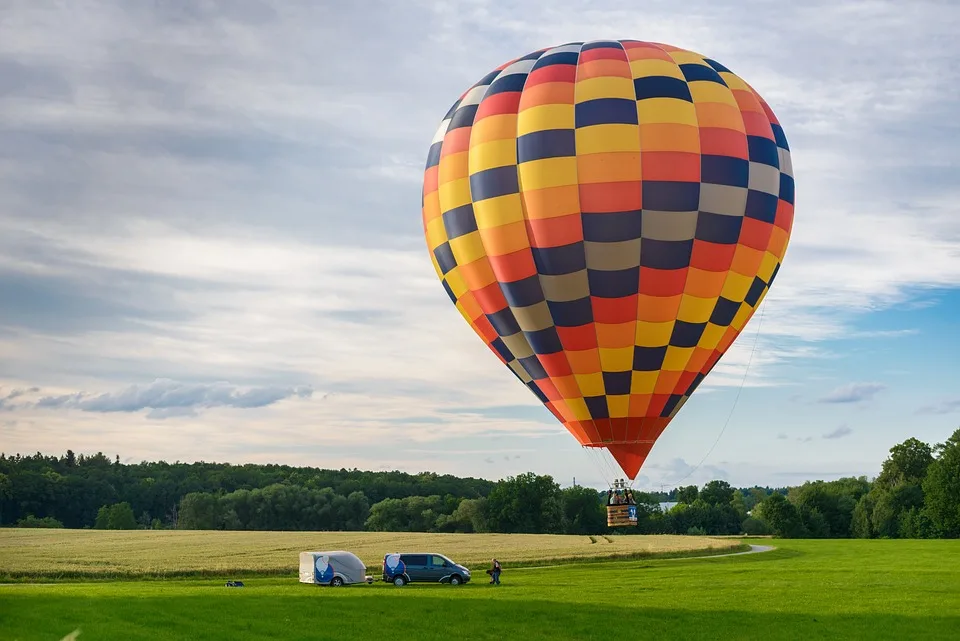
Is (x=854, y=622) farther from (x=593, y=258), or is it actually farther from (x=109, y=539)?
(x=109, y=539)

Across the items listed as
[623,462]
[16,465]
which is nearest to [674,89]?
[623,462]

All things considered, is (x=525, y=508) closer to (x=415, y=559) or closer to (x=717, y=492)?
(x=717, y=492)

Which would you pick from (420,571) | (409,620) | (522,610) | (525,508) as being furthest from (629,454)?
(525,508)

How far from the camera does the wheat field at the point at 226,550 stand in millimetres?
47125

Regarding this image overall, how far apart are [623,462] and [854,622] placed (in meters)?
8.16

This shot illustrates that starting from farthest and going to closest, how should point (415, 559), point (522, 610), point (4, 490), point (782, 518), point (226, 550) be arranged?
1. point (4, 490)
2. point (782, 518)
3. point (226, 550)
4. point (415, 559)
5. point (522, 610)

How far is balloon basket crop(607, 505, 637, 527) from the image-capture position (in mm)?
31141

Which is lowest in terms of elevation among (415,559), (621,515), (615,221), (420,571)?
(420,571)

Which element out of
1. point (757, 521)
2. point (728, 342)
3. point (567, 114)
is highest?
point (567, 114)

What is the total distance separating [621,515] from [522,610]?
15.9 feet

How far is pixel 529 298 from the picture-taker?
105ft

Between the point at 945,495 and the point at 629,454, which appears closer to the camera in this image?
the point at 629,454

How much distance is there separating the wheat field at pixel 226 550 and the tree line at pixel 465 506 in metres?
31.9

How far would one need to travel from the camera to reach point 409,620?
2650cm
